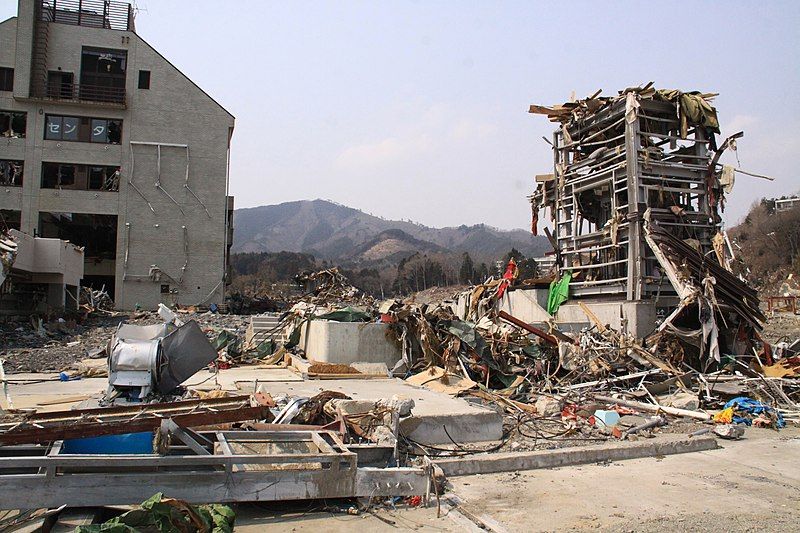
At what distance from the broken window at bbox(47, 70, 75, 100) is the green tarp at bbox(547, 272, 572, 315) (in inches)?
1234

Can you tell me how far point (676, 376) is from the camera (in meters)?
12.6

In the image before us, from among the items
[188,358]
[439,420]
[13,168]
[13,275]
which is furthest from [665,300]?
[13,168]

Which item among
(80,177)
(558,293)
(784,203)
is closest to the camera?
(558,293)

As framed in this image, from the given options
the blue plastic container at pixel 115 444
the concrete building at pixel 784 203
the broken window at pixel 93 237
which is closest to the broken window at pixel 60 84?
the broken window at pixel 93 237

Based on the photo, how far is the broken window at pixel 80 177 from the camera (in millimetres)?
34906

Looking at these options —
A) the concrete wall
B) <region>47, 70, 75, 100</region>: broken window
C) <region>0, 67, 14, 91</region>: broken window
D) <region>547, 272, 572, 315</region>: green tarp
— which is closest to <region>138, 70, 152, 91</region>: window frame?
<region>47, 70, 75, 100</region>: broken window

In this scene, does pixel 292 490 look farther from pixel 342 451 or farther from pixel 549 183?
pixel 549 183

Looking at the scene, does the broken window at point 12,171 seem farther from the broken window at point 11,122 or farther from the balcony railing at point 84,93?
the balcony railing at point 84,93

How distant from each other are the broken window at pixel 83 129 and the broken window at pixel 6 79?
2.80 meters

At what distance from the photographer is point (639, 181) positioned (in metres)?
17.0

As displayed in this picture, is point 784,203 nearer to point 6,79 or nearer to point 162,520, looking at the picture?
point 6,79

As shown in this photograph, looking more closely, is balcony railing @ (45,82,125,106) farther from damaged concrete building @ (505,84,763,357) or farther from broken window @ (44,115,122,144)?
damaged concrete building @ (505,84,763,357)

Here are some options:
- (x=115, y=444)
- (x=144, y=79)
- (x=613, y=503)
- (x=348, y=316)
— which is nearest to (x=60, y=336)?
(x=348, y=316)

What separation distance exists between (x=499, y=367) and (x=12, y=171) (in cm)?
3404
